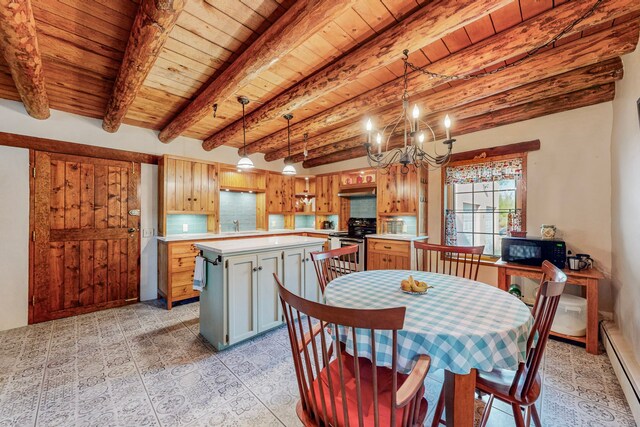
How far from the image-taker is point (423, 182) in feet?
14.2

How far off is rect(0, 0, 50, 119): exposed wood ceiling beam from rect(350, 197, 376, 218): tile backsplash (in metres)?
4.66

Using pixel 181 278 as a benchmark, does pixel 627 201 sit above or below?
above

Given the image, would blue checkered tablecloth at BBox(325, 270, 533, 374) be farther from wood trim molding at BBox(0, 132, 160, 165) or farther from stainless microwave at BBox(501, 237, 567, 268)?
wood trim molding at BBox(0, 132, 160, 165)

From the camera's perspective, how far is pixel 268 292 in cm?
281

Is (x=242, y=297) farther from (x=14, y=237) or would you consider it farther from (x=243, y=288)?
(x=14, y=237)

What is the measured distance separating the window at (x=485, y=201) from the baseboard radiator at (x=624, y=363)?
1.38 m

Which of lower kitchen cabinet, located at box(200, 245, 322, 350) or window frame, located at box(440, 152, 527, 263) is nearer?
lower kitchen cabinet, located at box(200, 245, 322, 350)

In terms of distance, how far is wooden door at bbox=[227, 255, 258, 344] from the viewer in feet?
8.23

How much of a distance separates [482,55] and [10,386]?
4435mm

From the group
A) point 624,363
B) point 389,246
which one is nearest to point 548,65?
point 624,363

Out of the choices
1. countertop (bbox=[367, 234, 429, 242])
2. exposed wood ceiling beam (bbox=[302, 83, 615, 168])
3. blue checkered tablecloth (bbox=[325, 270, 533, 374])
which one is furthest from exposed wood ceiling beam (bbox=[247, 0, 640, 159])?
countertop (bbox=[367, 234, 429, 242])

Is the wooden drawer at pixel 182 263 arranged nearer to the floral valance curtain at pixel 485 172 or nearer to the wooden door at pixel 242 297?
the wooden door at pixel 242 297

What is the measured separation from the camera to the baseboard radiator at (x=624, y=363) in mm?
1678

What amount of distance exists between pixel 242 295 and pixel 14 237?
9.59 ft
